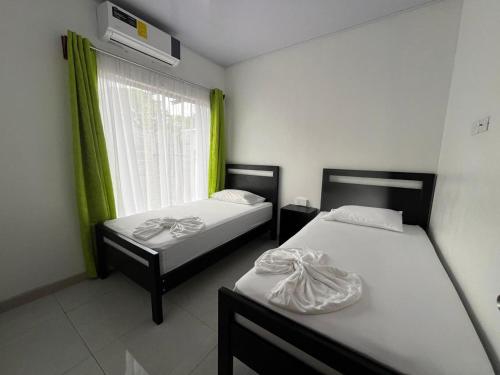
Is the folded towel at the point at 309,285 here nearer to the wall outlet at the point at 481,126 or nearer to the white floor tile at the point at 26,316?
the wall outlet at the point at 481,126

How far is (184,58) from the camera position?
8.75 ft

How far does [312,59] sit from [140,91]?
205cm

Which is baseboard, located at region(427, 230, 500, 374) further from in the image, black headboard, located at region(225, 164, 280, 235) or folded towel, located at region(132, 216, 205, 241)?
black headboard, located at region(225, 164, 280, 235)

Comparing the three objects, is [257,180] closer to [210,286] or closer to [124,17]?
[210,286]

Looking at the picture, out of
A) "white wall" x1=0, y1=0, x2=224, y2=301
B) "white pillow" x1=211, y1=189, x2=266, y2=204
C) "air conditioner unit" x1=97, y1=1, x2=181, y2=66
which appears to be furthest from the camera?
"white pillow" x1=211, y1=189, x2=266, y2=204

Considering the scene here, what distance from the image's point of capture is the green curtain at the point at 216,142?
121 inches

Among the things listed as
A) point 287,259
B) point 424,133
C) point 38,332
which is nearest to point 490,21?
point 424,133

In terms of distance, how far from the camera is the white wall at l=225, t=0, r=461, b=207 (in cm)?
190

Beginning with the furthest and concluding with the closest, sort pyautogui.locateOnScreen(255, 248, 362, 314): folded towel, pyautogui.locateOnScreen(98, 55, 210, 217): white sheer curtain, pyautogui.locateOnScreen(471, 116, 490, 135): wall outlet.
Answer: pyautogui.locateOnScreen(98, 55, 210, 217): white sheer curtain
pyautogui.locateOnScreen(471, 116, 490, 135): wall outlet
pyautogui.locateOnScreen(255, 248, 362, 314): folded towel

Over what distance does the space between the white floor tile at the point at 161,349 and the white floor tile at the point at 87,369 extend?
0.03 meters

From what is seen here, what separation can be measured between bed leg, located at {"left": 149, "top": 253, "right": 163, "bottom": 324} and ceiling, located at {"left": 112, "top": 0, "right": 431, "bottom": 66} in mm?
2295

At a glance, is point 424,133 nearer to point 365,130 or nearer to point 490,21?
point 365,130

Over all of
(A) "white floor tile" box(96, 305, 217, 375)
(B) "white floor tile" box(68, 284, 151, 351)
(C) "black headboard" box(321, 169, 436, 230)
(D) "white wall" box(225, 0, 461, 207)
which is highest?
(D) "white wall" box(225, 0, 461, 207)

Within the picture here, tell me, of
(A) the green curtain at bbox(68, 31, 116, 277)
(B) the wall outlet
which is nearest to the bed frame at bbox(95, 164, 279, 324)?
(A) the green curtain at bbox(68, 31, 116, 277)
